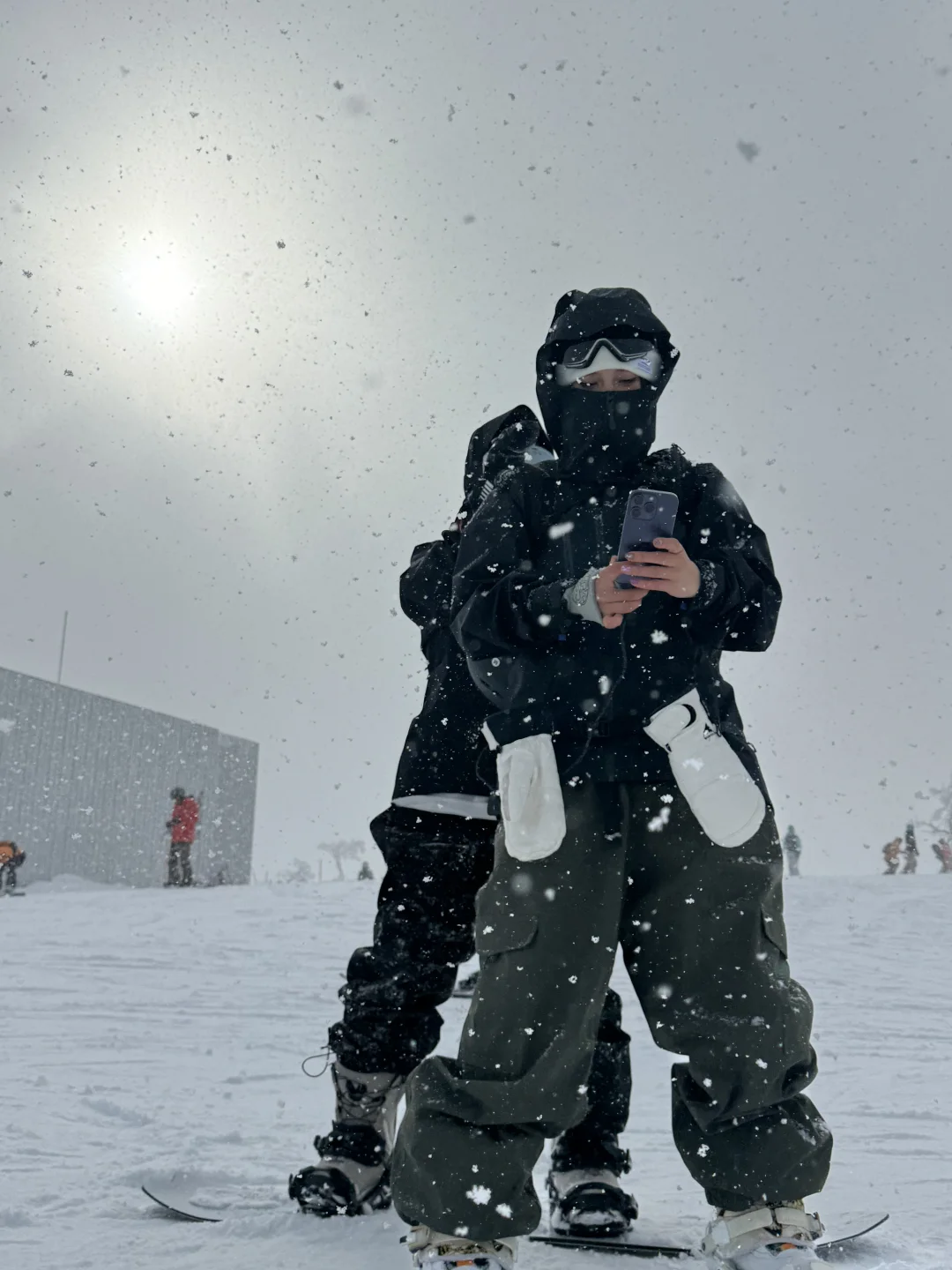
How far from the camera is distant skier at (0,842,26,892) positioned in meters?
15.7

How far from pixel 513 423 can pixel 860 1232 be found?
1.92 meters

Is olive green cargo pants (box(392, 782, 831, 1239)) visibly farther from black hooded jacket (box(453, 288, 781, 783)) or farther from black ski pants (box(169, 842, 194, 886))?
black ski pants (box(169, 842, 194, 886))

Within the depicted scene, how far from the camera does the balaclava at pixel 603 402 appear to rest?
6.74ft

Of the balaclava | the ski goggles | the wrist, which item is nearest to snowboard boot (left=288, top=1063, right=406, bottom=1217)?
the wrist

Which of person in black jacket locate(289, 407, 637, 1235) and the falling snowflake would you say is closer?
the falling snowflake

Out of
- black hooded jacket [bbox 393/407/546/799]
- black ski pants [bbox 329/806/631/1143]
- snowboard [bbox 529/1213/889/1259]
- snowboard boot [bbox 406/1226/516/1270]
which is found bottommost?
snowboard [bbox 529/1213/889/1259]

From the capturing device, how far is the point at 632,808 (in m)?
1.80

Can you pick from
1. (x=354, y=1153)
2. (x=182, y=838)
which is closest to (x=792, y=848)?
(x=182, y=838)

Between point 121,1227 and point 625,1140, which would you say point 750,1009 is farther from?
point 625,1140

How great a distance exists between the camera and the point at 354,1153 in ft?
7.18

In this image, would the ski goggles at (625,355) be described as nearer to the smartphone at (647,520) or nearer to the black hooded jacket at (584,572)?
the black hooded jacket at (584,572)

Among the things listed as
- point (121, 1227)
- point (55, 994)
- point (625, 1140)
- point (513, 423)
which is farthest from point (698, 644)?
point (55, 994)

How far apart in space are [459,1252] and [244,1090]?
2.34 m

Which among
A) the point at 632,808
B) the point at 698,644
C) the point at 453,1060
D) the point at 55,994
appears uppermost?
the point at 698,644
